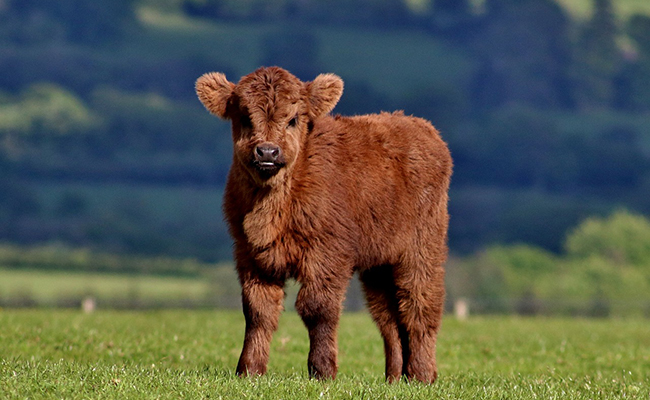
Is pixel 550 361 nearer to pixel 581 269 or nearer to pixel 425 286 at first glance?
pixel 425 286

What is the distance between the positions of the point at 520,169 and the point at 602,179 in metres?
17.4

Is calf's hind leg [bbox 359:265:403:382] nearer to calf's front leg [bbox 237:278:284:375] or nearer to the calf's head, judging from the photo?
calf's front leg [bbox 237:278:284:375]

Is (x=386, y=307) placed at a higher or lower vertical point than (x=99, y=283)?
higher

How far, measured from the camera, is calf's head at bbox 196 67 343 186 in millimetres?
9109

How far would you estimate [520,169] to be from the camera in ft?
632

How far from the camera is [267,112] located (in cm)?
926

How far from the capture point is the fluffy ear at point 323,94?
389 inches

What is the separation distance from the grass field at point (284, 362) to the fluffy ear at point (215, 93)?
2.89 meters

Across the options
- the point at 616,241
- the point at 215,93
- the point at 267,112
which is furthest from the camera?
the point at 616,241

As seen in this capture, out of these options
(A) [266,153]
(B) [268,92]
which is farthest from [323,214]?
(B) [268,92]

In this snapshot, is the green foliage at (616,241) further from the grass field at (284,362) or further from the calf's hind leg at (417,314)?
the calf's hind leg at (417,314)

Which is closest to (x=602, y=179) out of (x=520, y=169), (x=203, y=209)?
(x=520, y=169)

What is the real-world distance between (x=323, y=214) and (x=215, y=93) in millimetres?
1867

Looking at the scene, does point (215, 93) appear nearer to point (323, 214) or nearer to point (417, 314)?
point (323, 214)
